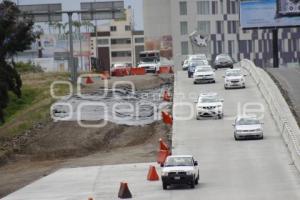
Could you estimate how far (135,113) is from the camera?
2334 inches

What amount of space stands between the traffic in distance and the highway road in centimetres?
48

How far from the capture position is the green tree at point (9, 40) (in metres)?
47.4

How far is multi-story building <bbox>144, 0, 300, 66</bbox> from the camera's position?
140625 mm

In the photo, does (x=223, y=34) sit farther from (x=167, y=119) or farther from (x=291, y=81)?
(x=167, y=119)

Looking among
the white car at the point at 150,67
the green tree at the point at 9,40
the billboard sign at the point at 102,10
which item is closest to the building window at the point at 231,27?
the white car at the point at 150,67

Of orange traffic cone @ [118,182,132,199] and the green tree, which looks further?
the green tree

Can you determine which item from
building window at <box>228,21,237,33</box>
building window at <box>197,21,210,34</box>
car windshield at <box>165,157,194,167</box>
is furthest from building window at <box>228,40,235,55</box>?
car windshield at <box>165,157,194,167</box>

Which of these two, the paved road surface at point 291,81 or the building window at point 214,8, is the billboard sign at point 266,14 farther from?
the building window at point 214,8

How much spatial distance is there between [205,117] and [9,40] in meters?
13.7

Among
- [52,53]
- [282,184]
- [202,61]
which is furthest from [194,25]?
[282,184]

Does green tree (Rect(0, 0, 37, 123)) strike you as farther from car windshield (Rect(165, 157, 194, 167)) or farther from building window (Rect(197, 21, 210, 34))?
building window (Rect(197, 21, 210, 34))

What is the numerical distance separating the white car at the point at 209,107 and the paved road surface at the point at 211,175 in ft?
3.46

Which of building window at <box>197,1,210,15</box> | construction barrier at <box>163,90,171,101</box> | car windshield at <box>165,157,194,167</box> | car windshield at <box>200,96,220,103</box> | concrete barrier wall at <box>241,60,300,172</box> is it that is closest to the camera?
car windshield at <box>165,157,194,167</box>

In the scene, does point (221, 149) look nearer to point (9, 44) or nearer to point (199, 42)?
point (9, 44)
